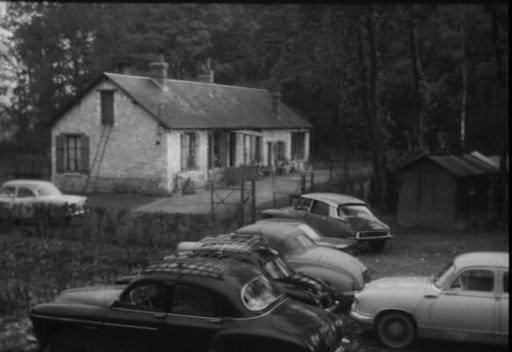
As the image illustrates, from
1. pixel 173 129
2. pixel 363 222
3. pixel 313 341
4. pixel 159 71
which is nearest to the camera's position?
pixel 313 341

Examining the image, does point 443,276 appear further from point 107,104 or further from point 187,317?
point 107,104

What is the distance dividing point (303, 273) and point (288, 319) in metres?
1.41

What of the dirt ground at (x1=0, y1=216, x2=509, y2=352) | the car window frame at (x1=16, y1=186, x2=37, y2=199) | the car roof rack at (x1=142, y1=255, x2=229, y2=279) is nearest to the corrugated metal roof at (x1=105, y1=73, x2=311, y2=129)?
the car window frame at (x1=16, y1=186, x2=37, y2=199)

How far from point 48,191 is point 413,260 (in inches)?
172

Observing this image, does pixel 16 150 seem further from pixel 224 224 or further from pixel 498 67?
pixel 498 67

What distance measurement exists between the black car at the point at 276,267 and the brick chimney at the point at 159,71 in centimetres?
384

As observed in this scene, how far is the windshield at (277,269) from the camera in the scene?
4.30 m

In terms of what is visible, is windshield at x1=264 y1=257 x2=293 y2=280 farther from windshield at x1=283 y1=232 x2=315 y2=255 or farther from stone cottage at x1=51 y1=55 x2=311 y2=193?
stone cottage at x1=51 y1=55 x2=311 y2=193

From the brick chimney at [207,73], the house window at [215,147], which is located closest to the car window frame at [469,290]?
the brick chimney at [207,73]

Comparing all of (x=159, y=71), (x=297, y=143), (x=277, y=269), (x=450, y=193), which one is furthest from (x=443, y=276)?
(x=297, y=143)

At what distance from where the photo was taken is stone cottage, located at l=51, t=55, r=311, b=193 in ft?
31.5

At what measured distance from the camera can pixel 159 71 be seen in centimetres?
923

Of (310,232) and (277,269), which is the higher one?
(310,232)

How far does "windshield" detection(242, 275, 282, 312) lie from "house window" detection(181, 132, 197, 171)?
769 cm
